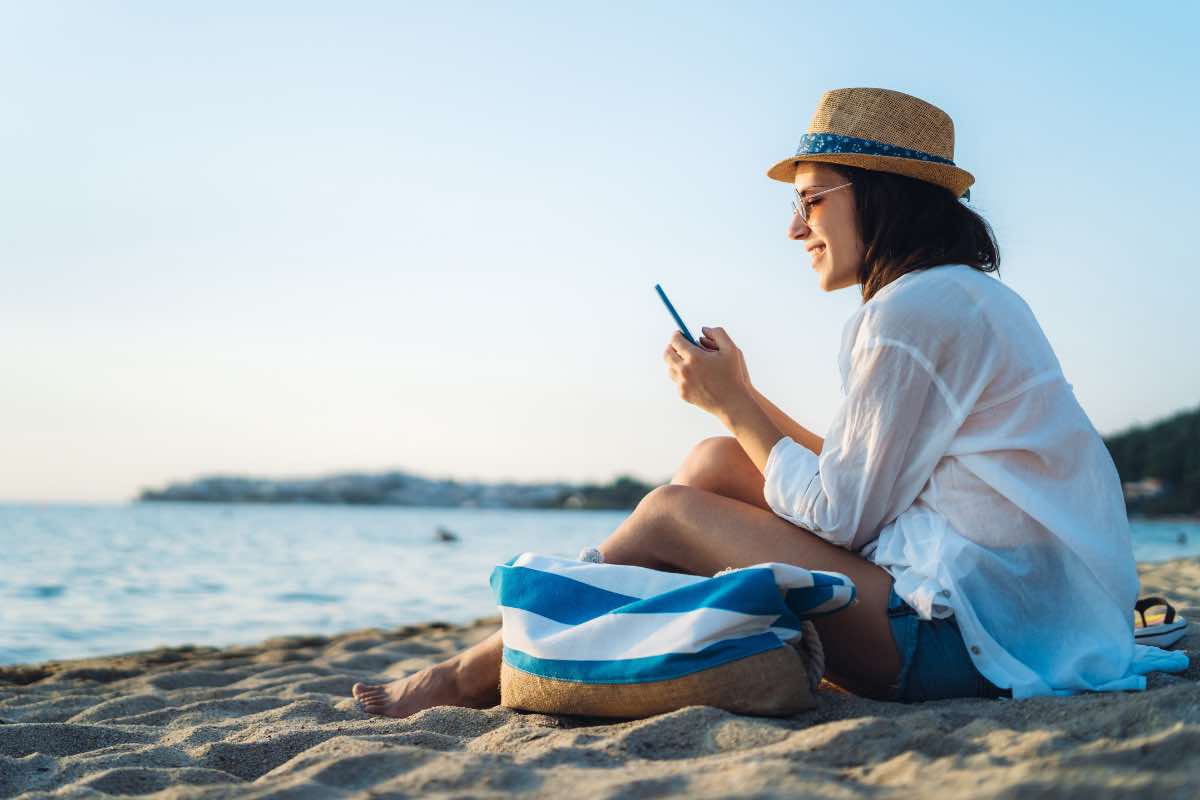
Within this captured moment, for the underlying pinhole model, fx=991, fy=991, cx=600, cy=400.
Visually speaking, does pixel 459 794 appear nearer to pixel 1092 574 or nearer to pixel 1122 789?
pixel 1122 789

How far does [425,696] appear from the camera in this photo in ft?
8.71

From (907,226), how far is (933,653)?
0.96 meters

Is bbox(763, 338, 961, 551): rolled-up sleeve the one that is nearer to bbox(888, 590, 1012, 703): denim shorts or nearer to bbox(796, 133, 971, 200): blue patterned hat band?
bbox(888, 590, 1012, 703): denim shorts

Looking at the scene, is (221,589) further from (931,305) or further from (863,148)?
(931,305)

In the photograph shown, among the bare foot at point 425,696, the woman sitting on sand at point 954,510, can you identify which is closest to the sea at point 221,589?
the bare foot at point 425,696

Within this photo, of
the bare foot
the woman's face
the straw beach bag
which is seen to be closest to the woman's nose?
the woman's face

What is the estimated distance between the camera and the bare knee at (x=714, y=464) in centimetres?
250

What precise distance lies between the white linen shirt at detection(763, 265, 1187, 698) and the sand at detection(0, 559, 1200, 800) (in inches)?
6.5

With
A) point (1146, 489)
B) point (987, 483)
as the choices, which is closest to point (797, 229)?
point (987, 483)

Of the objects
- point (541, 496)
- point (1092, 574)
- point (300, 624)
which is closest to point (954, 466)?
point (1092, 574)

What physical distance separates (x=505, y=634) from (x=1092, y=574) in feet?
4.34

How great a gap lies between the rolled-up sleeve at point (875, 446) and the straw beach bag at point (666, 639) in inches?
6.1

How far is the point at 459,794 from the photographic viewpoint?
1.54m

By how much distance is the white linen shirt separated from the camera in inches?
80.9
